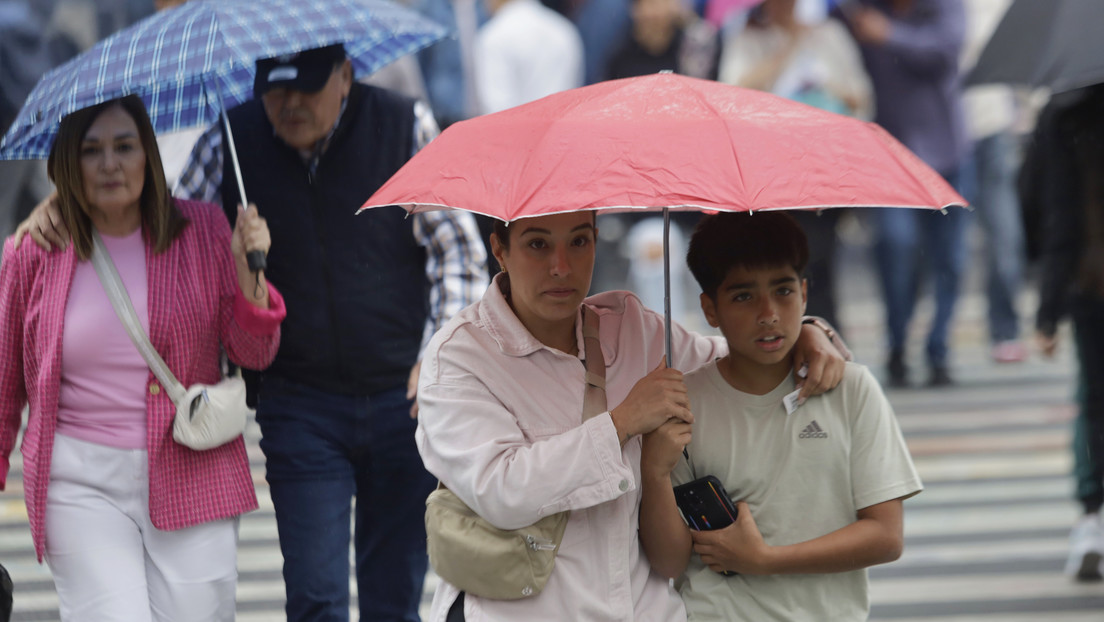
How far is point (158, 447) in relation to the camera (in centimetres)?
364

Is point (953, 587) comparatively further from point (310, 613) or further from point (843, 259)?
point (843, 259)

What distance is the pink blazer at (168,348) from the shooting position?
3.60 meters

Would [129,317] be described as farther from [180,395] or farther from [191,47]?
[191,47]

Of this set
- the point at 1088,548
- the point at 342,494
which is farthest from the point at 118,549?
the point at 1088,548

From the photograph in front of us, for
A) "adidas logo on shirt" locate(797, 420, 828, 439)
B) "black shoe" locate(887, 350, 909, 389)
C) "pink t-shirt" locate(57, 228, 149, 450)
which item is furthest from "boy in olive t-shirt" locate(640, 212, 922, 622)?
"black shoe" locate(887, 350, 909, 389)

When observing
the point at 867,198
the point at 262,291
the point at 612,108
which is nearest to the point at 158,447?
the point at 262,291

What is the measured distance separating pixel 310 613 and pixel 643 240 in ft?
19.6

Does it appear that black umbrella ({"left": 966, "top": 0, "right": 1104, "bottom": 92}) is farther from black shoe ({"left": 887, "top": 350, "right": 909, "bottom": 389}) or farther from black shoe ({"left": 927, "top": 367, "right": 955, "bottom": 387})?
black shoe ({"left": 927, "top": 367, "right": 955, "bottom": 387})

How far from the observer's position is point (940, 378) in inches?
370

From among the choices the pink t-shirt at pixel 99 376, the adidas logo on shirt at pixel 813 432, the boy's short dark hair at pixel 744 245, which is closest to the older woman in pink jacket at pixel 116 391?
the pink t-shirt at pixel 99 376

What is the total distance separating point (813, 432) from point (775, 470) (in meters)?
0.13

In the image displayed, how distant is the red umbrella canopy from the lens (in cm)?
267

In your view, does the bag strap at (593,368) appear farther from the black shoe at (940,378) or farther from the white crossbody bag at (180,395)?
the black shoe at (940,378)

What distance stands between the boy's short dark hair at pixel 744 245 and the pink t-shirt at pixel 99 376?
1.50 metres
